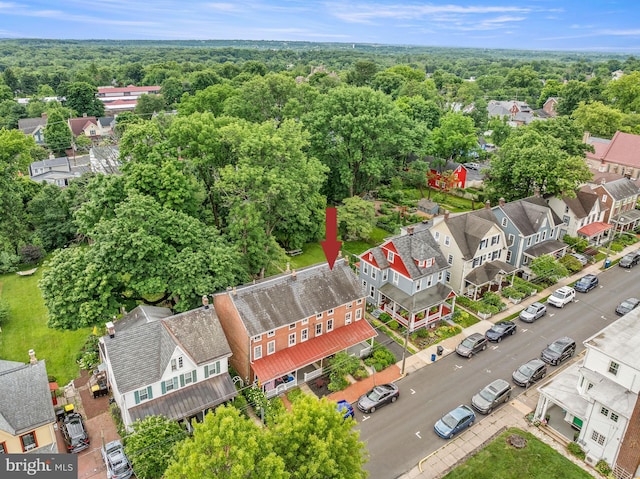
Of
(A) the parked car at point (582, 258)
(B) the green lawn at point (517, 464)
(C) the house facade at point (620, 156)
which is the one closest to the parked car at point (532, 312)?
(A) the parked car at point (582, 258)

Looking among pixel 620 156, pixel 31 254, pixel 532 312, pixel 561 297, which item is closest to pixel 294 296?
pixel 532 312

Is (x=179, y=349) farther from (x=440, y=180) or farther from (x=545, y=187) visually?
(x=440, y=180)

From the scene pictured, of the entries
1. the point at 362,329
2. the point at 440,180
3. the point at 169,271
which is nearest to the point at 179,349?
the point at 169,271

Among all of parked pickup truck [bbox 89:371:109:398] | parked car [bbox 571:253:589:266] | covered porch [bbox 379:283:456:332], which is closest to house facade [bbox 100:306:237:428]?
parked pickup truck [bbox 89:371:109:398]

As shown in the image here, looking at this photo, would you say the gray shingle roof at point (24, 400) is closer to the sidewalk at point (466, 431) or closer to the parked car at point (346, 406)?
the parked car at point (346, 406)

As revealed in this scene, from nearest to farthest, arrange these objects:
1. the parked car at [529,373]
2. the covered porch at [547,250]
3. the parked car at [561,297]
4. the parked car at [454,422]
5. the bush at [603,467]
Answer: the bush at [603,467]
the parked car at [454,422]
the parked car at [529,373]
the parked car at [561,297]
the covered porch at [547,250]

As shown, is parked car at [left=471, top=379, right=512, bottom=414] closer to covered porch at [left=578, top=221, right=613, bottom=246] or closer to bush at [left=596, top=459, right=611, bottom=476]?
bush at [left=596, top=459, right=611, bottom=476]
